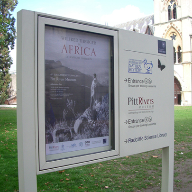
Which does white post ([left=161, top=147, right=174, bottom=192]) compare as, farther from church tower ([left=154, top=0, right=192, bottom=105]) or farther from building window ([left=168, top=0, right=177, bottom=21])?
building window ([left=168, top=0, right=177, bottom=21])

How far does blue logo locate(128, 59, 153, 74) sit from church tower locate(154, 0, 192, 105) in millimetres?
36623

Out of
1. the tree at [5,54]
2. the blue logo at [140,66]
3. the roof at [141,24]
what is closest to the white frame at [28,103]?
the blue logo at [140,66]

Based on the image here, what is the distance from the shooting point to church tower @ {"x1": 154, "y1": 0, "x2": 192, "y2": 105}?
38094 mm

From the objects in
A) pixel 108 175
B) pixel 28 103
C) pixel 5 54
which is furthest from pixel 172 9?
pixel 28 103

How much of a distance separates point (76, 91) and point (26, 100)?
0.55 m

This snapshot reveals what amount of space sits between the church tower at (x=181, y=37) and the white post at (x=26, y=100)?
125 feet

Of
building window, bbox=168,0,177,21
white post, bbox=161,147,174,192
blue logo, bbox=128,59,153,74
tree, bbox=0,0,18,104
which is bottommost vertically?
white post, bbox=161,147,174,192

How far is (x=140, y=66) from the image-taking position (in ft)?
10.3

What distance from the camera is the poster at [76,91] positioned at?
2.41m

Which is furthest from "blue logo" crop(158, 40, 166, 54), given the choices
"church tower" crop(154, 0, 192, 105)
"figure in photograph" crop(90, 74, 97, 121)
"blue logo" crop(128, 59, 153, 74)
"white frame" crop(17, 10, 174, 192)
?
"church tower" crop(154, 0, 192, 105)

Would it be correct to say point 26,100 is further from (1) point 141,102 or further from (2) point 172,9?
(2) point 172,9

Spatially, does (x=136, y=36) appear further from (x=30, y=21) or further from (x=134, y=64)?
(x=30, y=21)

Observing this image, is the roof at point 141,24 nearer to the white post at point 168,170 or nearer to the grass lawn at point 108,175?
A: the grass lawn at point 108,175

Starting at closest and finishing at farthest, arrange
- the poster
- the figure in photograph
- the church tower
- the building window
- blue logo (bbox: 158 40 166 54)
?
1. the poster
2. the figure in photograph
3. blue logo (bbox: 158 40 166 54)
4. the church tower
5. the building window
